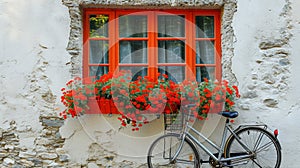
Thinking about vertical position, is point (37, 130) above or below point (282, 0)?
below

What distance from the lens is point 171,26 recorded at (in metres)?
4.31

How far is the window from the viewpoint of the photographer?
4227mm

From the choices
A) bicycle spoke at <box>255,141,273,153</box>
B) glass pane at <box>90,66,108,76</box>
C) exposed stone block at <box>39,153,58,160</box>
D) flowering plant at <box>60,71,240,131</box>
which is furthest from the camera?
glass pane at <box>90,66,108,76</box>

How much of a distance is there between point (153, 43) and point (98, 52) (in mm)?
673

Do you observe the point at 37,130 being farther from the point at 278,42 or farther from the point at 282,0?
the point at 282,0

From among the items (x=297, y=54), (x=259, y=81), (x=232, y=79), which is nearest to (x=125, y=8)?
(x=232, y=79)

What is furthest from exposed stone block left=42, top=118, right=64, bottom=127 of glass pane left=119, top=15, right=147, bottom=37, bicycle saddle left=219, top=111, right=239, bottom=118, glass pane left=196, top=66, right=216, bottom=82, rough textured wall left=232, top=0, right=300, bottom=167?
rough textured wall left=232, top=0, right=300, bottom=167

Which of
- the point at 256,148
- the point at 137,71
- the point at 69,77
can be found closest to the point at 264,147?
the point at 256,148

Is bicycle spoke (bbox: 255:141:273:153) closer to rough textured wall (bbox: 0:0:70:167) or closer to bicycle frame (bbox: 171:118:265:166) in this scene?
bicycle frame (bbox: 171:118:265:166)

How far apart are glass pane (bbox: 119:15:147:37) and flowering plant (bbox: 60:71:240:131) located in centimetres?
66

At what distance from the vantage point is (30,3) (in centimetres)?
407

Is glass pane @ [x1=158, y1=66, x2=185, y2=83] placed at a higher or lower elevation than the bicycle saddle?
higher

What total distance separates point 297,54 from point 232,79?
2.58ft

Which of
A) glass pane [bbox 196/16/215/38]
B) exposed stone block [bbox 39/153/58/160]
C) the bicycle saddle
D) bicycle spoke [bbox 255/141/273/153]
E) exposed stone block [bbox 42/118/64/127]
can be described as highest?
glass pane [bbox 196/16/215/38]
